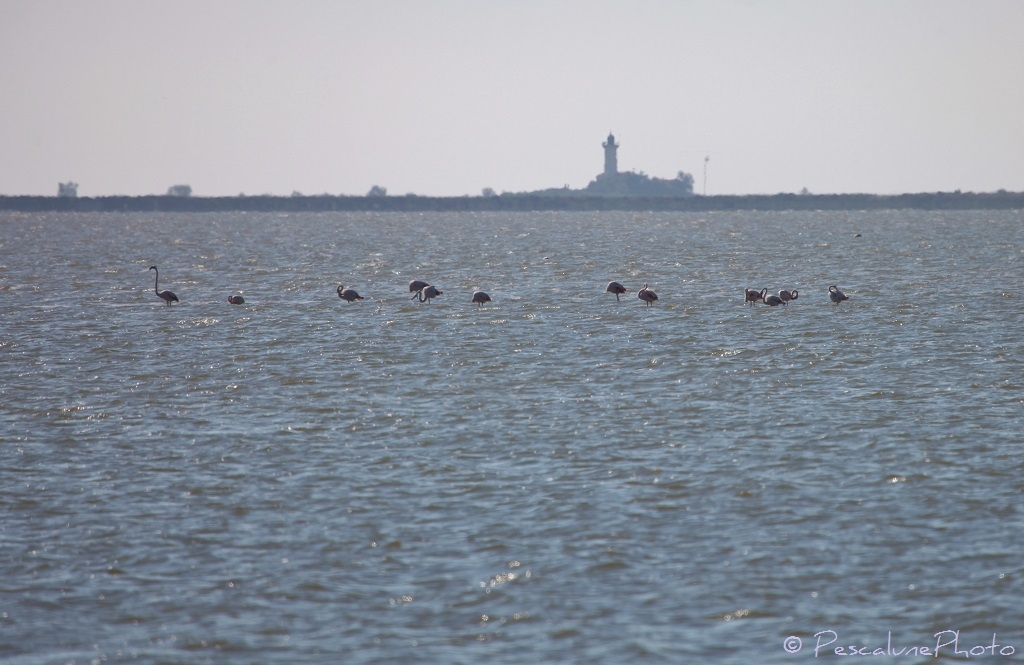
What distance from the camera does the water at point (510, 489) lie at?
37.8ft

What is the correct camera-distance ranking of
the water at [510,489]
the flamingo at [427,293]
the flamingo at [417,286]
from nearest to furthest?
the water at [510,489] → the flamingo at [427,293] → the flamingo at [417,286]

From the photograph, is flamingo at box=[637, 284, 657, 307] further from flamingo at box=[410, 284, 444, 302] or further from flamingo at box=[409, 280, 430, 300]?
flamingo at box=[409, 280, 430, 300]

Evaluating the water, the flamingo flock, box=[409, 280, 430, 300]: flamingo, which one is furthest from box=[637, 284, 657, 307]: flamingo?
box=[409, 280, 430, 300]: flamingo

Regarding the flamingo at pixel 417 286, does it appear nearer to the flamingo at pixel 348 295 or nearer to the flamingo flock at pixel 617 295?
the flamingo flock at pixel 617 295

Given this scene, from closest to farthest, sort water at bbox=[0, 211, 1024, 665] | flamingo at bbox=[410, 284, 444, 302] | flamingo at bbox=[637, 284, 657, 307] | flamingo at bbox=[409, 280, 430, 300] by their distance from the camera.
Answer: water at bbox=[0, 211, 1024, 665]
flamingo at bbox=[637, 284, 657, 307]
flamingo at bbox=[410, 284, 444, 302]
flamingo at bbox=[409, 280, 430, 300]

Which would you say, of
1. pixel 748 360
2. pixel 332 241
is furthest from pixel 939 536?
pixel 332 241

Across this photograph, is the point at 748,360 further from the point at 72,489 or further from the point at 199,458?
the point at 72,489

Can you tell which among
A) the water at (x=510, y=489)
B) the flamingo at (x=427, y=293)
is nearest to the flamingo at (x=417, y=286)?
the flamingo at (x=427, y=293)

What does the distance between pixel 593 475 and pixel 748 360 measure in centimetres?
1156

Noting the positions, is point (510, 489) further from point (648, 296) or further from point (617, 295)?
point (617, 295)

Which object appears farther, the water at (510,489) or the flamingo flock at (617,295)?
the flamingo flock at (617,295)

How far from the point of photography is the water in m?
11.5

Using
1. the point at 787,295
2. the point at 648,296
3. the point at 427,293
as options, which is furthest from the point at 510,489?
the point at 427,293

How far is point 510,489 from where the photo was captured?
16.0 m
